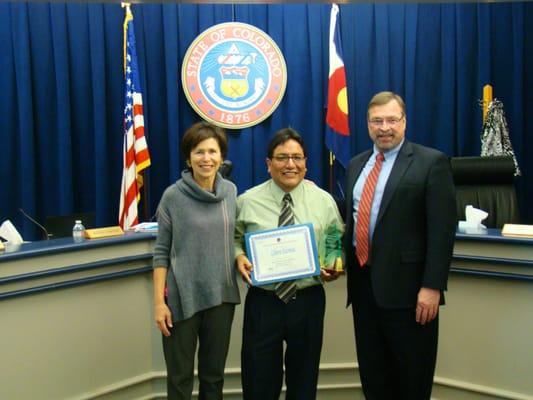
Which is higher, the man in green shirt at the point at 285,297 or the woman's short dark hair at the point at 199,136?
the woman's short dark hair at the point at 199,136

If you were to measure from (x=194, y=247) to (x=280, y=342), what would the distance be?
454 millimetres

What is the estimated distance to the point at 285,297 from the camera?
1613 millimetres

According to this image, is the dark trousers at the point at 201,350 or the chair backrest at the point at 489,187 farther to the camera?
the chair backrest at the point at 489,187

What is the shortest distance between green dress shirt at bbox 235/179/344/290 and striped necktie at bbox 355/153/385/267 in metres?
0.09

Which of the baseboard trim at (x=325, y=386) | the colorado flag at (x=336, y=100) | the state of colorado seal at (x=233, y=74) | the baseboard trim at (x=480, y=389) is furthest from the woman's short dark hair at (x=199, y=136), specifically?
the colorado flag at (x=336, y=100)

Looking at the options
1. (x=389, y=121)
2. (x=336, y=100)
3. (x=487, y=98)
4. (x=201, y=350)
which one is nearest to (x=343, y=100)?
(x=336, y=100)

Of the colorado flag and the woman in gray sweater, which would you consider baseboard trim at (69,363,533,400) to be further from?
the colorado flag

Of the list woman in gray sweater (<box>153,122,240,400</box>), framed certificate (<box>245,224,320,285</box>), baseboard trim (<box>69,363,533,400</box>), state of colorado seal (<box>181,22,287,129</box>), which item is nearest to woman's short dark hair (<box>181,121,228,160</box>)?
woman in gray sweater (<box>153,122,240,400</box>)

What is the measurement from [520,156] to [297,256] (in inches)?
141

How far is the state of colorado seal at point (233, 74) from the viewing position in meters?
3.89

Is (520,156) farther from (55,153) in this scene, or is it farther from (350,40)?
(55,153)

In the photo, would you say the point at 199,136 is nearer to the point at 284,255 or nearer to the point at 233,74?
the point at 284,255

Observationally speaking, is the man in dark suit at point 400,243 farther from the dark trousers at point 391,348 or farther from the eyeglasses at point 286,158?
the eyeglasses at point 286,158

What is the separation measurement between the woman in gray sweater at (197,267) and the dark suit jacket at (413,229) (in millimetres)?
527
